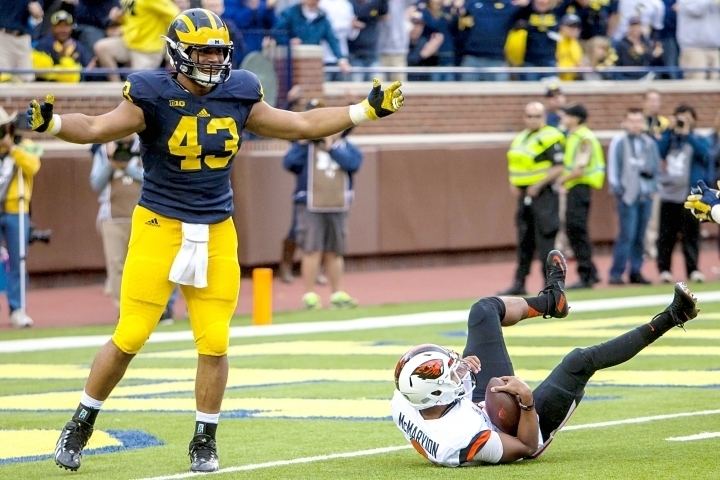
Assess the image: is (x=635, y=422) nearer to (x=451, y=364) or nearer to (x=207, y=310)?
(x=451, y=364)

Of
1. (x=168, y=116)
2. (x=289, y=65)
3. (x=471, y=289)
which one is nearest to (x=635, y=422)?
(x=168, y=116)

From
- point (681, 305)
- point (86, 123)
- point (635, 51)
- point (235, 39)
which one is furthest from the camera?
point (635, 51)

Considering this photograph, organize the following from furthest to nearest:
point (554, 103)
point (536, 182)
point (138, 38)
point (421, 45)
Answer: point (421, 45), point (554, 103), point (138, 38), point (536, 182)

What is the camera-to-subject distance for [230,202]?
25.8 ft

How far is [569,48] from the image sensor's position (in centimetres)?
2316

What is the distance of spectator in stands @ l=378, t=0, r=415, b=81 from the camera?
70.0 feet

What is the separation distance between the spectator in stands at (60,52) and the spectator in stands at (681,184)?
6.99m

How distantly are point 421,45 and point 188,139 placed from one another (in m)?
14.7

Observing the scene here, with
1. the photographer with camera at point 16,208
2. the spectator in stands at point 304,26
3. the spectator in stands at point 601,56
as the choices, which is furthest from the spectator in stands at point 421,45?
the photographer with camera at point 16,208

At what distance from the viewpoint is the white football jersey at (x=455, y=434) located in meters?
7.35

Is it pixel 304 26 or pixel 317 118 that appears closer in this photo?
pixel 317 118

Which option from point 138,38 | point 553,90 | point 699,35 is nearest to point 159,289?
point 138,38

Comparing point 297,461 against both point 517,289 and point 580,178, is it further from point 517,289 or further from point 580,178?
point 580,178

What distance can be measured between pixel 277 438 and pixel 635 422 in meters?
1.99
